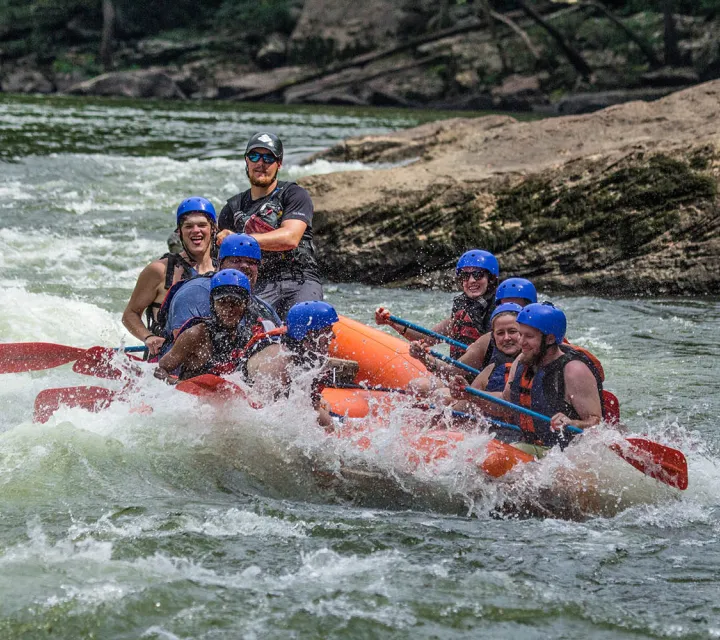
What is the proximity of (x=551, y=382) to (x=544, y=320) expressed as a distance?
37 cm

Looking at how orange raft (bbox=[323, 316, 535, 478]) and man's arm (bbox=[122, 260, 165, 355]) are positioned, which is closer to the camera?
orange raft (bbox=[323, 316, 535, 478])

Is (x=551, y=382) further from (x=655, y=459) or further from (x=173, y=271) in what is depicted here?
(x=173, y=271)

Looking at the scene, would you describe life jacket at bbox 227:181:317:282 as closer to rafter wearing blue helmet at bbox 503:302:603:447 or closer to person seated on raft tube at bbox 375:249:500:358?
person seated on raft tube at bbox 375:249:500:358

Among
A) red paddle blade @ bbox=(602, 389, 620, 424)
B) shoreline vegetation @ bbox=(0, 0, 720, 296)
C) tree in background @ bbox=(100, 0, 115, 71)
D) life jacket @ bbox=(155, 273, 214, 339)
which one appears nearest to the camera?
red paddle blade @ bbox=(602, 389, 620, 424)

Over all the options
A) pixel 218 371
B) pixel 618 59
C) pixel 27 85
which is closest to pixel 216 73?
pixel 27 85

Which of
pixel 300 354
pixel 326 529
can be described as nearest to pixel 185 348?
pixel 300 354

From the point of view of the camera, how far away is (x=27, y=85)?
41.8 m

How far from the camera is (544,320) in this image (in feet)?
18.6

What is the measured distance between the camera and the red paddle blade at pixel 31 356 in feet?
24.1

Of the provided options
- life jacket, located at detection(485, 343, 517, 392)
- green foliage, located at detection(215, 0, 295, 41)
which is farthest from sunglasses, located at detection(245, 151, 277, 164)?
green foliage, located at detection(215, 0, 295, 41)

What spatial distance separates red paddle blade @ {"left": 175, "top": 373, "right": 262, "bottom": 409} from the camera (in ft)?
19.5

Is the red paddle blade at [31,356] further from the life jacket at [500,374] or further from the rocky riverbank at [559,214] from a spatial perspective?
the rocky riverbank at [559,214]

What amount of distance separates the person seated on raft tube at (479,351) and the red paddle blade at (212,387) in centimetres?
131

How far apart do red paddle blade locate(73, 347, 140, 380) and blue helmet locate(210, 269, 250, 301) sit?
1463mm
